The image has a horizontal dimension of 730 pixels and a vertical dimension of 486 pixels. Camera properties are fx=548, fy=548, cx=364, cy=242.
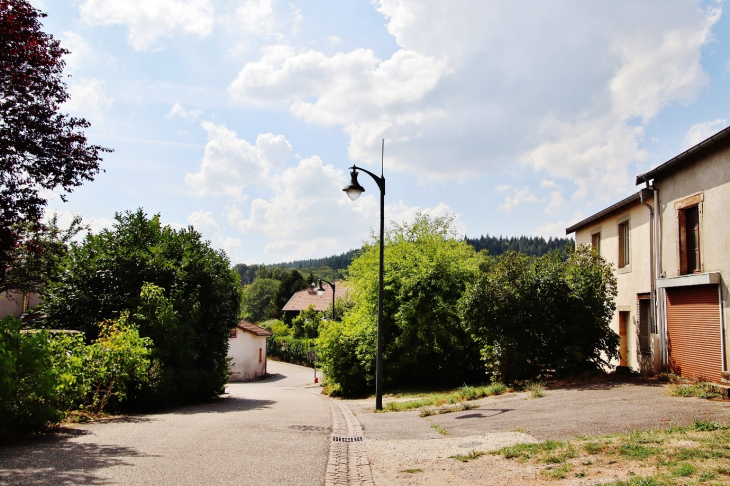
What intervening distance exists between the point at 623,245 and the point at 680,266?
416 cm

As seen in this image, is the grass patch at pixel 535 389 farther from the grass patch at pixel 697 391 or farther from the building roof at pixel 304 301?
the building roof at pixel 304 301

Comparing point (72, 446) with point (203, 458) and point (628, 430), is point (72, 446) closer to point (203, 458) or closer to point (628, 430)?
point (203, 458)

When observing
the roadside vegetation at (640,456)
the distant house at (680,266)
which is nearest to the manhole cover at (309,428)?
the roadside vegetation at (640,456)

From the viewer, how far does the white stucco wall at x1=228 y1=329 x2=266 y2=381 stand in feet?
143

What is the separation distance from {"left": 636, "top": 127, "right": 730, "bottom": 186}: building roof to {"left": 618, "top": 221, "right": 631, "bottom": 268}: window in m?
2.72

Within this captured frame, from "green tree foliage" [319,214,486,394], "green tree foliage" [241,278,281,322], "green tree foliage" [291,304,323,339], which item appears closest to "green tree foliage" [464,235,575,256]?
"green tree foliage" [241,278,281,322]

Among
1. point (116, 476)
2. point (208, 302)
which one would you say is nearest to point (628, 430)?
point (116, 476)

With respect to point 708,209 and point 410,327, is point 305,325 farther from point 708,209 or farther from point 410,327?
point 708,209

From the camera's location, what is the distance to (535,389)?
13.2m

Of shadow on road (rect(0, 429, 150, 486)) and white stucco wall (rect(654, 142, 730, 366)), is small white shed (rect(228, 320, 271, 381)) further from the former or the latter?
shadow on road (rect(0, 429, 150, 486))

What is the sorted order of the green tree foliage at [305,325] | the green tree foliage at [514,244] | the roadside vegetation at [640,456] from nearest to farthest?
the roadside vegetation at [640,456] < the green tree foliage at [305,325] < the green tree foliage at [514,244]

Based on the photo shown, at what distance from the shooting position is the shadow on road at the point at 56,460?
5270mm

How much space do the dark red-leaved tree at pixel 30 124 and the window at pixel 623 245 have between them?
1532 cm

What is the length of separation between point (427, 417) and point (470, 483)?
5645mm
